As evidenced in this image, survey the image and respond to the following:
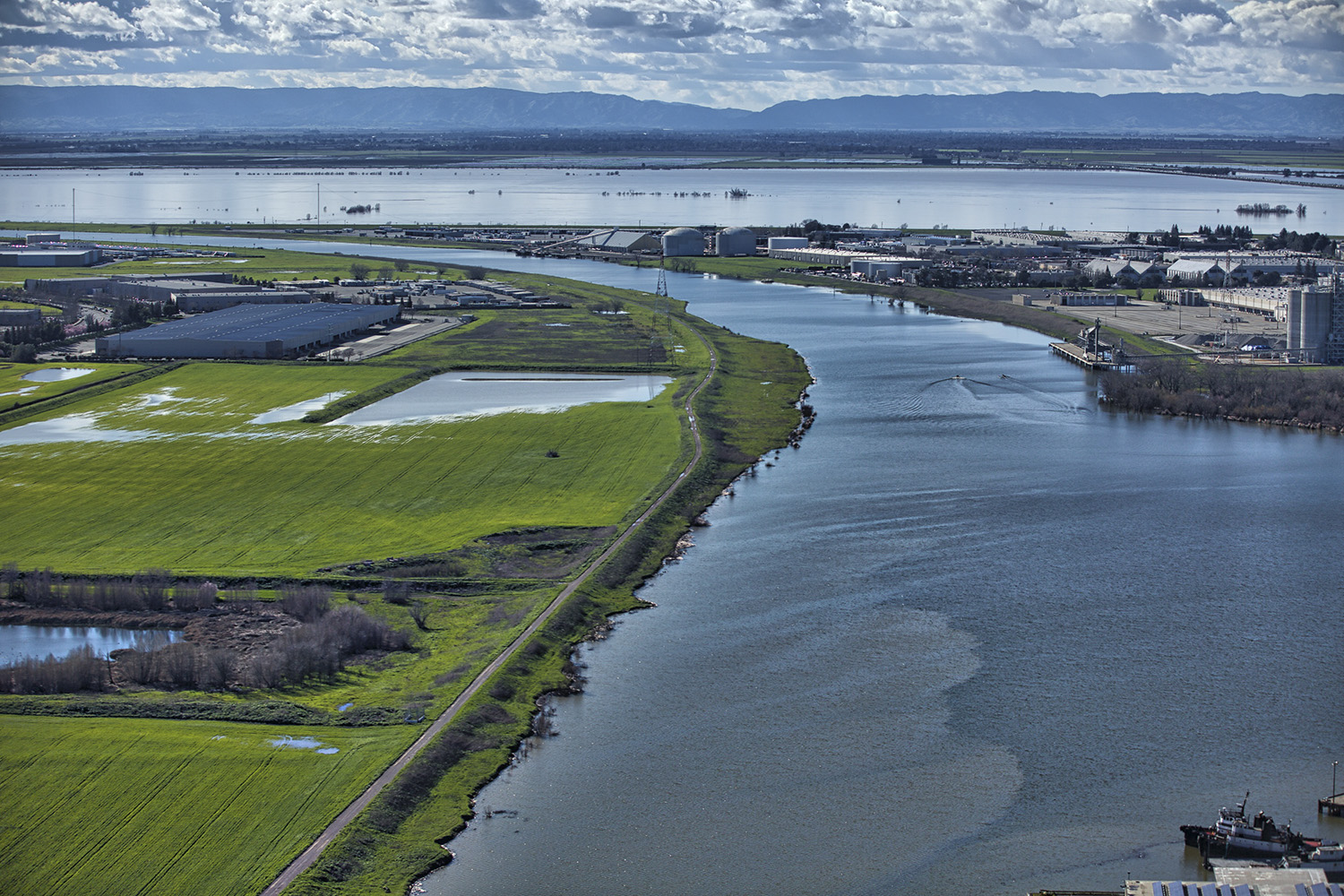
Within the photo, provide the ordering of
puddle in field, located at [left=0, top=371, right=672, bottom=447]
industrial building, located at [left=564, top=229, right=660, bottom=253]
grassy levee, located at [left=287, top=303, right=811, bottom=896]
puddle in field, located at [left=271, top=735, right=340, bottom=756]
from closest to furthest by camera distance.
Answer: grassy levee, located at [left=287, top=303, right=811, bottom=896], puddle in field, located at [left=271, top=735, right=340, bottom=756], puddle in field, located at [left=0, top=371, right=672, bottom=447], industrial building, located at [left=564, top=229, right=660, bottom=253]

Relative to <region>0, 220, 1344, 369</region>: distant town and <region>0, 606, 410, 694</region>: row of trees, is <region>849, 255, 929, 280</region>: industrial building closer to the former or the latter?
<region>0, 220, 1344, 369</region>: distant town

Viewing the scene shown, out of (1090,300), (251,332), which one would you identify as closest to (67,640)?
(251,332)

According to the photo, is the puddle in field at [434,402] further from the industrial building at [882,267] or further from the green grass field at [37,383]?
the industrial building at [882,267]

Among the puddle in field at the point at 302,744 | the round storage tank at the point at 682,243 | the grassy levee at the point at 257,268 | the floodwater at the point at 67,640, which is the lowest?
the puddle in field at the point at 302,744

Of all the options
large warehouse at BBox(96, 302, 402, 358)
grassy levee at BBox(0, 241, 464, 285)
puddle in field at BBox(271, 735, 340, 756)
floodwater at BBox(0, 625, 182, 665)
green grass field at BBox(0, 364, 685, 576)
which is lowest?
puddle in field at BBox(271, 735, 340, 756)

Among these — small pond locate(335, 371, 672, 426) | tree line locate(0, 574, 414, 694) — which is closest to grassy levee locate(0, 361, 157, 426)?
small pond locate(335, 371, 672, 426)

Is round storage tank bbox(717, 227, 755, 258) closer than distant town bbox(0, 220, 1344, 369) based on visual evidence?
No

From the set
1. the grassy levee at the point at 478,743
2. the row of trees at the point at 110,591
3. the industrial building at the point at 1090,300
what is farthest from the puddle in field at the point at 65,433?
the industrial building at the point at 1090,300

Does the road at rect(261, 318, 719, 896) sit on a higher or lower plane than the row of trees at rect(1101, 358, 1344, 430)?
lower
